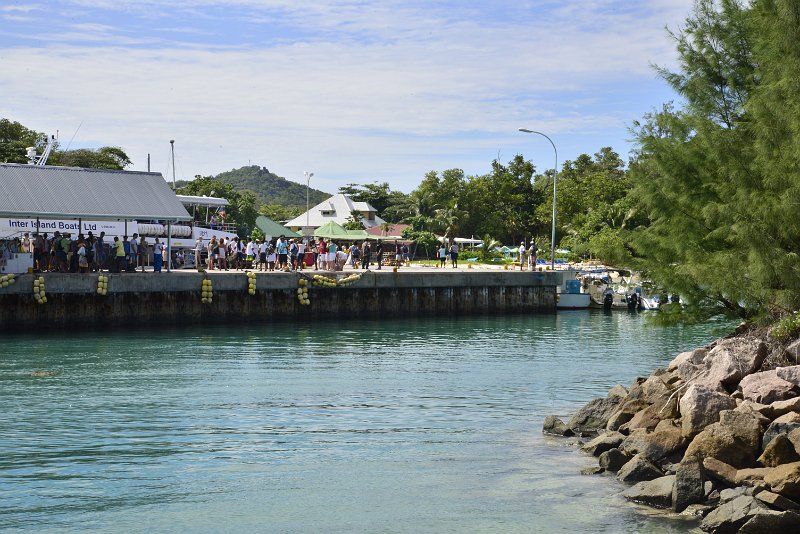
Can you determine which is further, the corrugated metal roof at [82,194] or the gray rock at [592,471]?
the corrugated metal roof at [82,194]

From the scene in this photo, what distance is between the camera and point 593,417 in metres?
20.3

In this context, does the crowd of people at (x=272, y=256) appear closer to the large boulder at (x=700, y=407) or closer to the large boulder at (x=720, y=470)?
the large boulder at (x=700, y=407)

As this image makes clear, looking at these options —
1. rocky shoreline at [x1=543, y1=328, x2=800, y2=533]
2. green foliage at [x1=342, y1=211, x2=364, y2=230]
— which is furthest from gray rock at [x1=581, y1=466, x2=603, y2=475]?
green foliage at [x1=342, y1=211, x2=364, y2=230]

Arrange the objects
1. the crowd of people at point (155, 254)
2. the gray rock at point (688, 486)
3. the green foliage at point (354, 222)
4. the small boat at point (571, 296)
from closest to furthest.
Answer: the gray rock at point (688, 486) < the crowd of people at point (155, 254) < the small boat at point (571, 296) < the green foliage at point (354, 222)

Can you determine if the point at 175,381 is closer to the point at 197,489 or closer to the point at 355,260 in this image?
the point at 197,489

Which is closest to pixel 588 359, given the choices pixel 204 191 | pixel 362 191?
pixel 204 191

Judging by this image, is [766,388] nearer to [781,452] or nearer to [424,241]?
[781,452]

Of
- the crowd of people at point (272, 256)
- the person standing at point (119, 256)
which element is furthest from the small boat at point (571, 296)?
the person standing at point (119, 256)

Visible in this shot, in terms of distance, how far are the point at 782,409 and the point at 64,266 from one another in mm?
31949

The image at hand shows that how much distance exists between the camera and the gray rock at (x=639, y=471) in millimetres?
15984

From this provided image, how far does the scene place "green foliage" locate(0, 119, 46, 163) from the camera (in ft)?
264

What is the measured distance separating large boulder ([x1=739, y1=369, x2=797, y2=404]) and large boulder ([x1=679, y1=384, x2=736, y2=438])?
1.39 feet

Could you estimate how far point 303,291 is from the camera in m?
46.1

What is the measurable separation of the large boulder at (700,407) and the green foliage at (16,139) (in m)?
72.2
